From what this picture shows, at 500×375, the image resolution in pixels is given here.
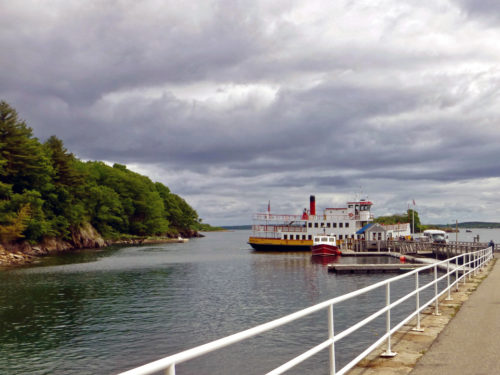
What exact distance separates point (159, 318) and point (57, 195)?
68151mm

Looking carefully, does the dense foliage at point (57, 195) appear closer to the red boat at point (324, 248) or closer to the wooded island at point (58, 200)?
the wooded island at point (58, 200)

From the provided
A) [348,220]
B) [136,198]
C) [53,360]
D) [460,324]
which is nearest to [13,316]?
[53,360]

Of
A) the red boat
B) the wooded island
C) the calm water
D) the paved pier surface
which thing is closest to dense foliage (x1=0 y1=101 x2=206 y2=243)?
the wooded island

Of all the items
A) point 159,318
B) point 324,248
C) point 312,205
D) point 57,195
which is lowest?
point 159,318

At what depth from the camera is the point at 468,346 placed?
867 cm

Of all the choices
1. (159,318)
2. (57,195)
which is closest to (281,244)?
(57,195)

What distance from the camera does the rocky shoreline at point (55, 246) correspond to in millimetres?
59969

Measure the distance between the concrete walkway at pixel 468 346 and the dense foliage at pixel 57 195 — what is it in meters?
64.0

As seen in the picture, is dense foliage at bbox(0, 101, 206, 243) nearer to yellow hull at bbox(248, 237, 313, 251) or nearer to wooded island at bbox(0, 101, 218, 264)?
wooded island at bbox(0, 101, 218, 264)

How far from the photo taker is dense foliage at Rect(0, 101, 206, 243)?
68.8 m

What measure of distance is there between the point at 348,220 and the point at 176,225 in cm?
10362

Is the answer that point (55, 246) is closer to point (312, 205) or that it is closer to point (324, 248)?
point (312, 205)

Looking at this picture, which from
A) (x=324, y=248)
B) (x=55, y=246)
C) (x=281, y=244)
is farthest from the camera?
(x=281, y=244)

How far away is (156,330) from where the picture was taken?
2162cm
